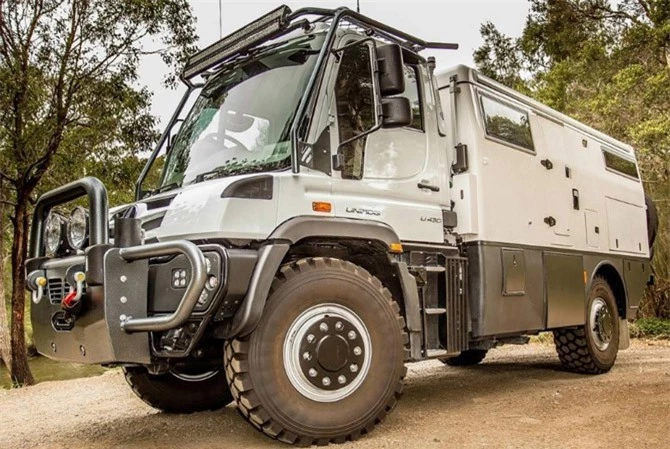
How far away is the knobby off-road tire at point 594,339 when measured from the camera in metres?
7.01

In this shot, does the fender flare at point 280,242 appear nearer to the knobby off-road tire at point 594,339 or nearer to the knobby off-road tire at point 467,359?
the knobby off-road tire at point 594,339

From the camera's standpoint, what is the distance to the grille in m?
4.07

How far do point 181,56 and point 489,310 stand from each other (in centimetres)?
939

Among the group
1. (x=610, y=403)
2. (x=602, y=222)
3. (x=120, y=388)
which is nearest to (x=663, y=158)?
(x=602, y=222)

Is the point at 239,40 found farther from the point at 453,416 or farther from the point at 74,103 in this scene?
the point at 74,103

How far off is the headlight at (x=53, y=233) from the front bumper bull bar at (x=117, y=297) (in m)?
0.47

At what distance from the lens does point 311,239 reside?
14.0ft

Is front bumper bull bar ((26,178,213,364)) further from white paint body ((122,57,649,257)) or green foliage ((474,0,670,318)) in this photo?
green foliage ((474,0,670,318))

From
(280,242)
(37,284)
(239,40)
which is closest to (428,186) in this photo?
(280,242)

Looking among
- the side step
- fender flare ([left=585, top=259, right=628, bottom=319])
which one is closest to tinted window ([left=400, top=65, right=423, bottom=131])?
the side step

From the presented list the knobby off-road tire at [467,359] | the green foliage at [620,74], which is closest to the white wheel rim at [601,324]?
the knobby off-road tire at [467,359]

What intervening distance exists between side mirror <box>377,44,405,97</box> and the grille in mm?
2408

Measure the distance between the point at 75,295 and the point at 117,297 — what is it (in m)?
0.28

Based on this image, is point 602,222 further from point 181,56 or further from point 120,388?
point 181,56
